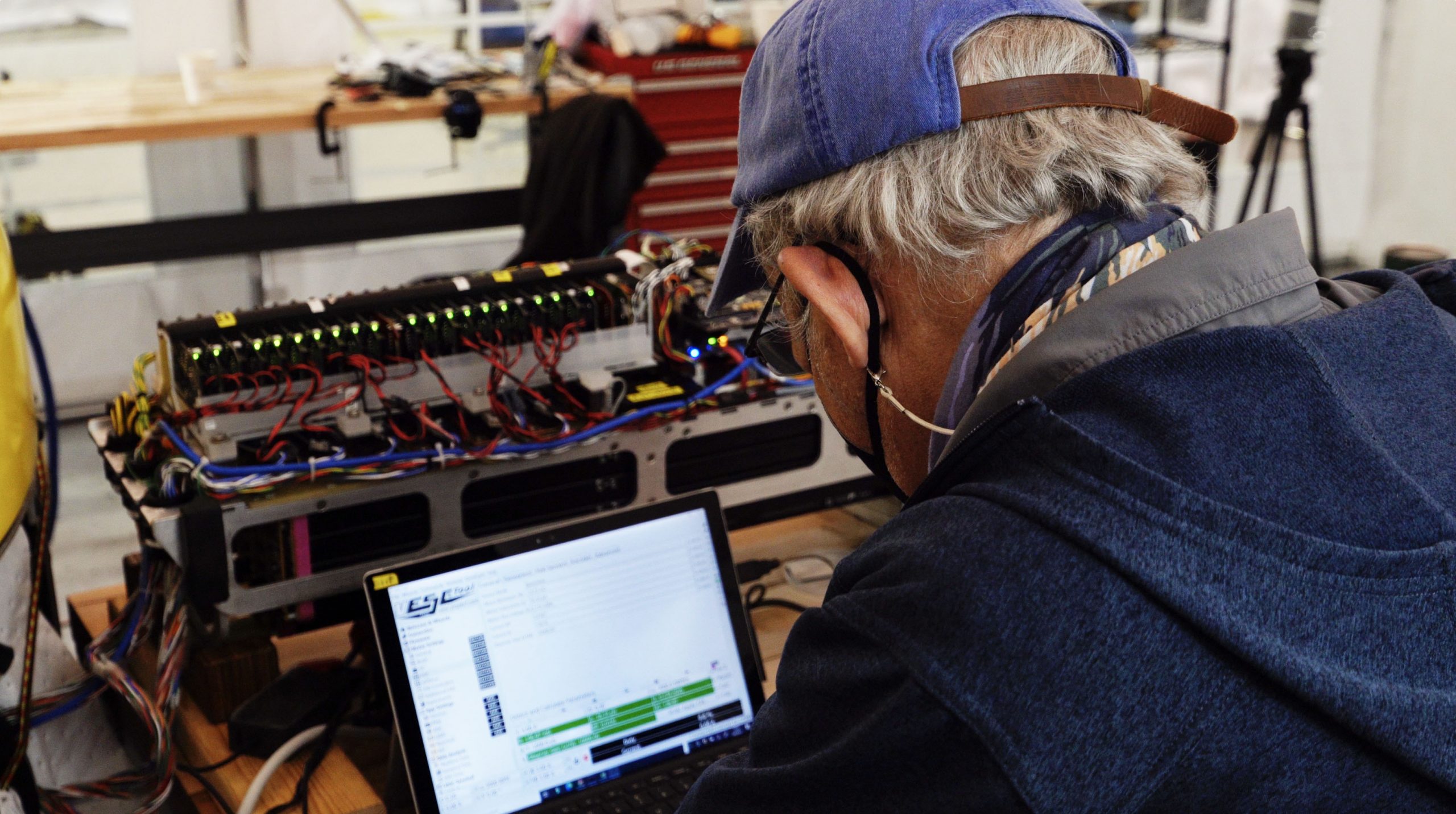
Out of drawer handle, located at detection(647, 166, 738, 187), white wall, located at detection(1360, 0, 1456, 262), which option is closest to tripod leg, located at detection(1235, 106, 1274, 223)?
white wall, located at detection(1360, 0, 1456, 262)

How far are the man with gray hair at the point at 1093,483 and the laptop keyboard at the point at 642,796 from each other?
475 mm

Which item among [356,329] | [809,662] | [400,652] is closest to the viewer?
[809,662]

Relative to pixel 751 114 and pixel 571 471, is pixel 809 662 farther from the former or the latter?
pixel 571 471

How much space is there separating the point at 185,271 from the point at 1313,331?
3.64 m

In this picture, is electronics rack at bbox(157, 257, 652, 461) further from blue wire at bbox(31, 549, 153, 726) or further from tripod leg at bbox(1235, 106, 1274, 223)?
tripod leg at bbox(1235, 106, 1274, 223)

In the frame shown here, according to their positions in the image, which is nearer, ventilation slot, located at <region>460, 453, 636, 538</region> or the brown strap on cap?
the brown strap on cap

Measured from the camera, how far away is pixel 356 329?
4.30 ft

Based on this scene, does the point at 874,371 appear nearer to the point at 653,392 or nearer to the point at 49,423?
the point at 653,392

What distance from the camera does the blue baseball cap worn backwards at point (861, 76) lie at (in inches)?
29.6

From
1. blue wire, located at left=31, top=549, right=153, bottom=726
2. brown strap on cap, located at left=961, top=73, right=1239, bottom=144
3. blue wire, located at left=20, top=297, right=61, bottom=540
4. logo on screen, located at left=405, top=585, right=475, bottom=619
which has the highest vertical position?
brown strap on cap, located at left=961, top=73, right=1239, bottom=144

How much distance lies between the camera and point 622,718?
1260 millimetres

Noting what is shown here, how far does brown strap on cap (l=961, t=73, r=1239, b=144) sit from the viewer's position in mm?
760

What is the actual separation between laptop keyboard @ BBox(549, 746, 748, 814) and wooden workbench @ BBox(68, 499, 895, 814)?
0.47ft

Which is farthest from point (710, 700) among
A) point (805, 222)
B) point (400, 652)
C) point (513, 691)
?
point (805, 222)
